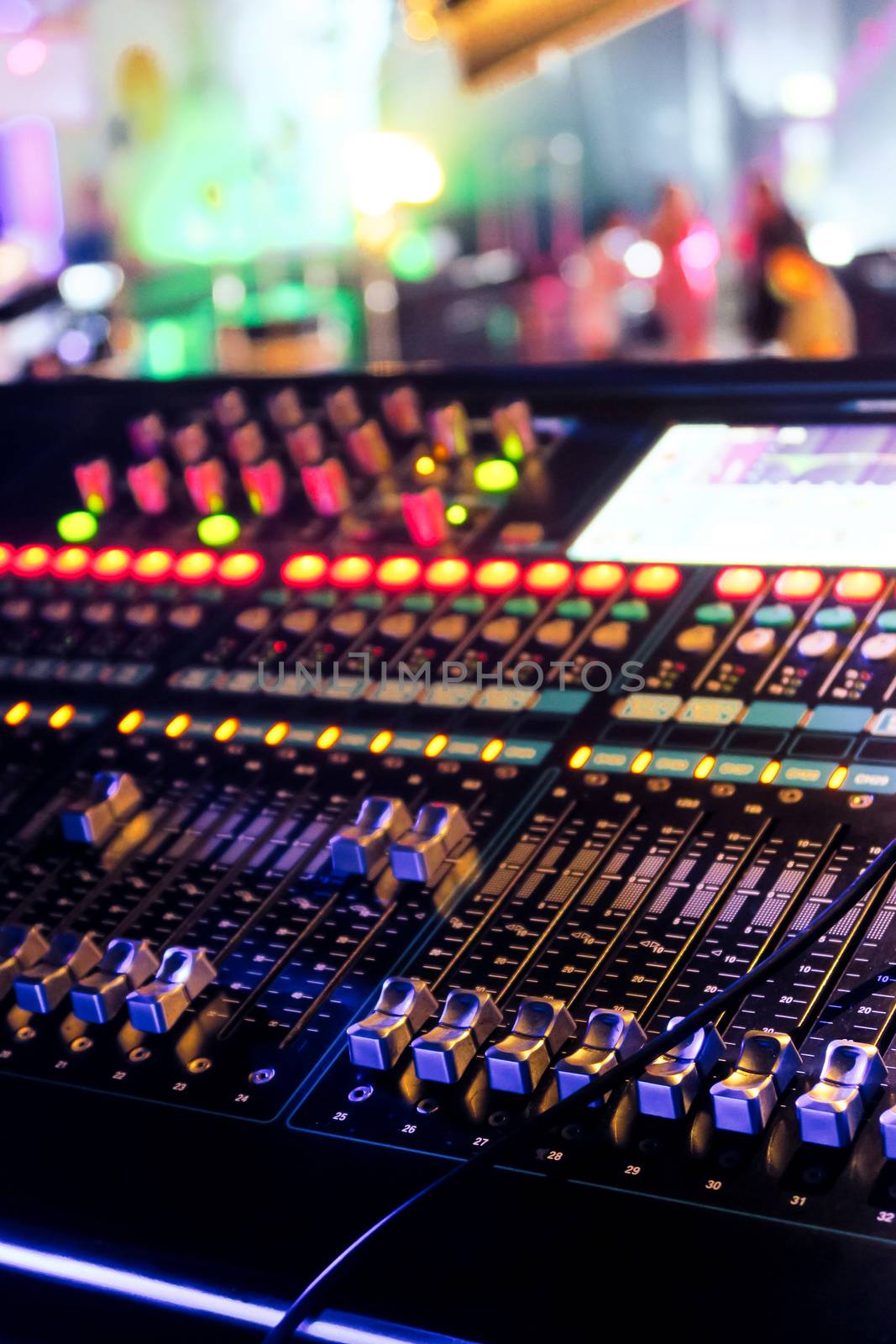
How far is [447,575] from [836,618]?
0.35 m

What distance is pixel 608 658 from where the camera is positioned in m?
1.14

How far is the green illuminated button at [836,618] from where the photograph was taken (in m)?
1.09

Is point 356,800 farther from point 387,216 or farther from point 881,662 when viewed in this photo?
point 387,216

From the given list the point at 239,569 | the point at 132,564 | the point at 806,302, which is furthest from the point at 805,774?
the point at 806,302

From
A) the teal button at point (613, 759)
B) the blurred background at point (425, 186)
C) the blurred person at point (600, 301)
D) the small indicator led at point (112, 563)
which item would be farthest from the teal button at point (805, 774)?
the blurred person at point (600, 301)

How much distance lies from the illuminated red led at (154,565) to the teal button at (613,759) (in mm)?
528

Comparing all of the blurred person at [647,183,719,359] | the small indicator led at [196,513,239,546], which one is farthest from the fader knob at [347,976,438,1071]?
the blurred person at [647,183,719,359]

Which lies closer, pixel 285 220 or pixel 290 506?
pixel 290 506

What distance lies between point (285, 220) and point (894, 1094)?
326 inches

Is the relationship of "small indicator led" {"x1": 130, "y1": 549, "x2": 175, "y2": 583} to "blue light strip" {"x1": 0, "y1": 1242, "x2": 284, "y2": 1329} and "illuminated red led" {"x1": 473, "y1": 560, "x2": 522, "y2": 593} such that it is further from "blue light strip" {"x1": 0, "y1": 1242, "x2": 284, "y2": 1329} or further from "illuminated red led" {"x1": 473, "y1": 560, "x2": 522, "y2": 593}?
"blue light strip" {"x1": 0, "y1": 1242, "x2": 284, "y2": 1329}

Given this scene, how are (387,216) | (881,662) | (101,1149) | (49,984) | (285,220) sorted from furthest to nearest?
(387,216)
(285,220)
(881,662)
(49,984)
(101,1149)

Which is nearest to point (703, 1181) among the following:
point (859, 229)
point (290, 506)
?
point (290, 506)

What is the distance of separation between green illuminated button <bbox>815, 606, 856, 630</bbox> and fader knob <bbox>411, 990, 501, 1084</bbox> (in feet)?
1.40

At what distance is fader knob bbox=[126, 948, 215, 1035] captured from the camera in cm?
90
